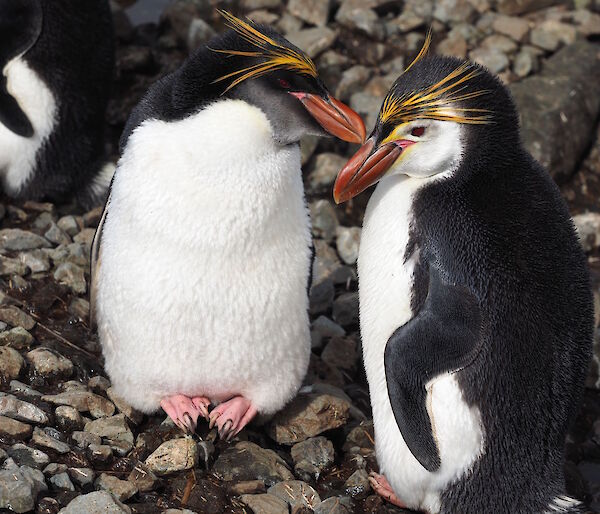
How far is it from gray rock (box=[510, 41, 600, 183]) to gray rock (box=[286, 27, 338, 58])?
40.9 inches

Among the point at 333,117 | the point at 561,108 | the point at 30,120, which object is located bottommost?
the point at 30,120

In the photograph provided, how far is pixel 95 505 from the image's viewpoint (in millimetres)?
2908

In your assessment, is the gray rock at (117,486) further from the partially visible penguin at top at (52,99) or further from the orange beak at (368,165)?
the partially visible penguin at top at (52,99)

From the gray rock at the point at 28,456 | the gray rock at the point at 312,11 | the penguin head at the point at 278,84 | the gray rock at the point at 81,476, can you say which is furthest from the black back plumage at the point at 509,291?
the gray rock at the point at 312,11

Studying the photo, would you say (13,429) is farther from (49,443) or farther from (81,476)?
(81,476)

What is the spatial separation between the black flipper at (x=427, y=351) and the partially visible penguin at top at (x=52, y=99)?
7.44 ft

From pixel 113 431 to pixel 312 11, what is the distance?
336 centimetres

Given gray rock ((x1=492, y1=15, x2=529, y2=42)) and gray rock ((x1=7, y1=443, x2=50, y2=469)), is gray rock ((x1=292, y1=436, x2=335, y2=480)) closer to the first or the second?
gray rock ((x1=7, y1=443, x2=50, y2=469))

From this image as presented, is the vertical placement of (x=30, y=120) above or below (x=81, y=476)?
above

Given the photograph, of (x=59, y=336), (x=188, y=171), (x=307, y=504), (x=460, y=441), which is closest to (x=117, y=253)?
(x=188, y=171)

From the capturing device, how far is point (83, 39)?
16.0 ft

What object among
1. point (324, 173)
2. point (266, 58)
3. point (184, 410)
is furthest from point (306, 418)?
point (324, 173)

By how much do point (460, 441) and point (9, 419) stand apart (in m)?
1.33

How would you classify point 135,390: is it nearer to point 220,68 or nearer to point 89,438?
point 89,438
